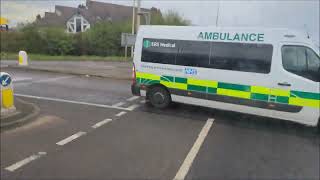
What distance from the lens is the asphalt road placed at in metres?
5.15

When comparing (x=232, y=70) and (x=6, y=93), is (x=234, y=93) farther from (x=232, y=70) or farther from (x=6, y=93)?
(x=6, y=93)

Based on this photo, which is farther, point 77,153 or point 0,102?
point 0,102

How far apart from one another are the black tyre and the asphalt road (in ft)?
0.71

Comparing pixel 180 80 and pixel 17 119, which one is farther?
pixel 180 80

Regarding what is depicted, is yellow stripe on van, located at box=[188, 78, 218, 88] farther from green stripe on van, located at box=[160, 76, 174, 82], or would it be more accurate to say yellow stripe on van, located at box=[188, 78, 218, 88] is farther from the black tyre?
A: the black tyre

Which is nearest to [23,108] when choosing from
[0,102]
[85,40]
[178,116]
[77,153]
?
[0,102]

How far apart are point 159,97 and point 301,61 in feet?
12.6

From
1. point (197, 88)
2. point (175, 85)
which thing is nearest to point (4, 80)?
point (175, 85)

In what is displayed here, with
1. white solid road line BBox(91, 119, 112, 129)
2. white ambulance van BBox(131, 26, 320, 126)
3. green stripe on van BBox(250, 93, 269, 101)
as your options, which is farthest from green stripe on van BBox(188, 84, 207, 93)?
white solid road line BBox(91, 119, 112, 129)

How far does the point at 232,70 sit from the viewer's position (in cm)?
834

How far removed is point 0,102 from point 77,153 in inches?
114

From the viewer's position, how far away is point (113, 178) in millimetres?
4840

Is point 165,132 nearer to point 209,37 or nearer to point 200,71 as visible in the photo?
point 200,71

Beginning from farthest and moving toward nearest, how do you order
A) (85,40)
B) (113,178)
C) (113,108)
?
(85,40) < (113,108) < (113,178)
